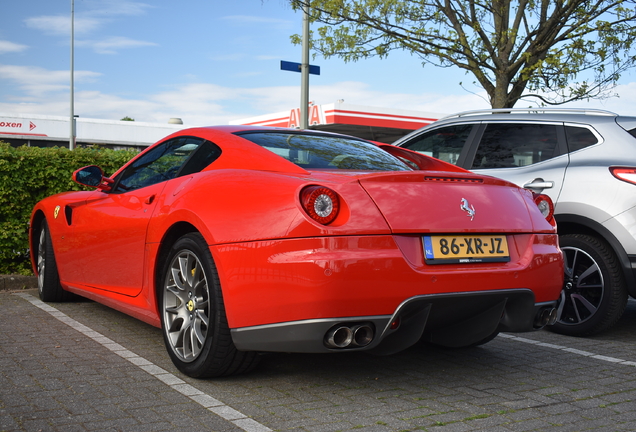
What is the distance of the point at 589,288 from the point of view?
5719 millimetres

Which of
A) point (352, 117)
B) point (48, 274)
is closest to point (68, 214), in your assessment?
point (48, 274)

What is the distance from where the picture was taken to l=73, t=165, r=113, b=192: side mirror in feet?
17.6

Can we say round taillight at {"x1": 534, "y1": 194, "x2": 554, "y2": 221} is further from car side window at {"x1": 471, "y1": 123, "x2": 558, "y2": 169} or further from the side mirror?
the side mirror

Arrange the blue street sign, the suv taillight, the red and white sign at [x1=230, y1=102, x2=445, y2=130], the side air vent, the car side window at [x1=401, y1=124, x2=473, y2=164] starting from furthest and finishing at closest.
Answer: the red and white sign at [x1=230, y1=102, x2=445, y2=130], the blue street sign, the car side window at [x1=401, y1=124, x2=473, y2=164], the side air vent, the suv taillight

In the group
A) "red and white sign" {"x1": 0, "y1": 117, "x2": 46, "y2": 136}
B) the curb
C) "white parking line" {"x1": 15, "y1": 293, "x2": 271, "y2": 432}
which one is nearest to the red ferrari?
"white parking line" {"x1": 15, "y1": 293, "x2": 271, "y2": 432}

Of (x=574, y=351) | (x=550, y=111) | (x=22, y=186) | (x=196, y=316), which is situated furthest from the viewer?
(x=22, y=186)

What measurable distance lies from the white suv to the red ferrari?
4.73 ft

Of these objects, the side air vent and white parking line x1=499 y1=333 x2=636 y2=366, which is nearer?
white parking line x1=499 y1=333 x2=636 y2=366

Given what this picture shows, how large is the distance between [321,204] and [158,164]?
1891 millimetres

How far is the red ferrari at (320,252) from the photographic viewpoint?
332 cm

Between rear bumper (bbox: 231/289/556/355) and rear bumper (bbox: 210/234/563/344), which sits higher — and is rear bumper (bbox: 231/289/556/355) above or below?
below

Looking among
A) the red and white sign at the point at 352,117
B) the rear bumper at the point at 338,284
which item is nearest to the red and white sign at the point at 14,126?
the red and white sign at the point at 352,117

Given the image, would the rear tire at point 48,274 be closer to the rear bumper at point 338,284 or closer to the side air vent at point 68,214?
the side air vent at point 68,214

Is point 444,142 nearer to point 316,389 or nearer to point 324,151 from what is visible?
point 324,151
